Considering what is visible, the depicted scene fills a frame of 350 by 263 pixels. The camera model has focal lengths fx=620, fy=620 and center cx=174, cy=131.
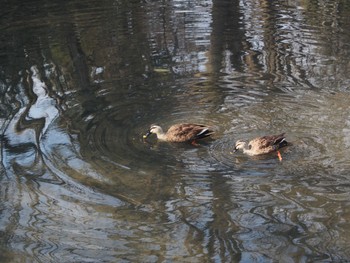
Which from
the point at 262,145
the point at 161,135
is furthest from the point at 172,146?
the point at 262,145

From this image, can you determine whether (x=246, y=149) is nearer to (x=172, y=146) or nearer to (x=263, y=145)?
(x=263, y=145)

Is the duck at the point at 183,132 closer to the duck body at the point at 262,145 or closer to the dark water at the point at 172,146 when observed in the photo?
the dark water at the point at 172,146

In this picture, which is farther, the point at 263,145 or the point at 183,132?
the point at 183,132

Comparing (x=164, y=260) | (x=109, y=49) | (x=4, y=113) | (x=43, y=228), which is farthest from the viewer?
(x=109, y=49)

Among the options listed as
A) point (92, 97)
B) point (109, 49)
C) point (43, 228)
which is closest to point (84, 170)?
point (43, 228)

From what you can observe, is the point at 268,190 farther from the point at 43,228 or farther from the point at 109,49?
the point at 109,49

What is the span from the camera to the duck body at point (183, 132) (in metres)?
8.14

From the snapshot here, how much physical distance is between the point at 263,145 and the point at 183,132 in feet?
3.73

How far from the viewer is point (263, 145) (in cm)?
758

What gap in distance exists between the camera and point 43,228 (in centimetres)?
631

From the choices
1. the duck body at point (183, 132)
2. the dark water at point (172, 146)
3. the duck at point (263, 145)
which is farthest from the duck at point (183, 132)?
the duck at point (263, 145)

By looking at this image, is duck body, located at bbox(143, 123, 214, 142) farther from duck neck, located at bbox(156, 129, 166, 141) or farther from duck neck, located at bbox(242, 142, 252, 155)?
duck neck, located at bbox(242, 142, 252, 155)

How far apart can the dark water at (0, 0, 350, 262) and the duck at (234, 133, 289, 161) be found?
0.39 feet

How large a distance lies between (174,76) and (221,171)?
4058 mm
